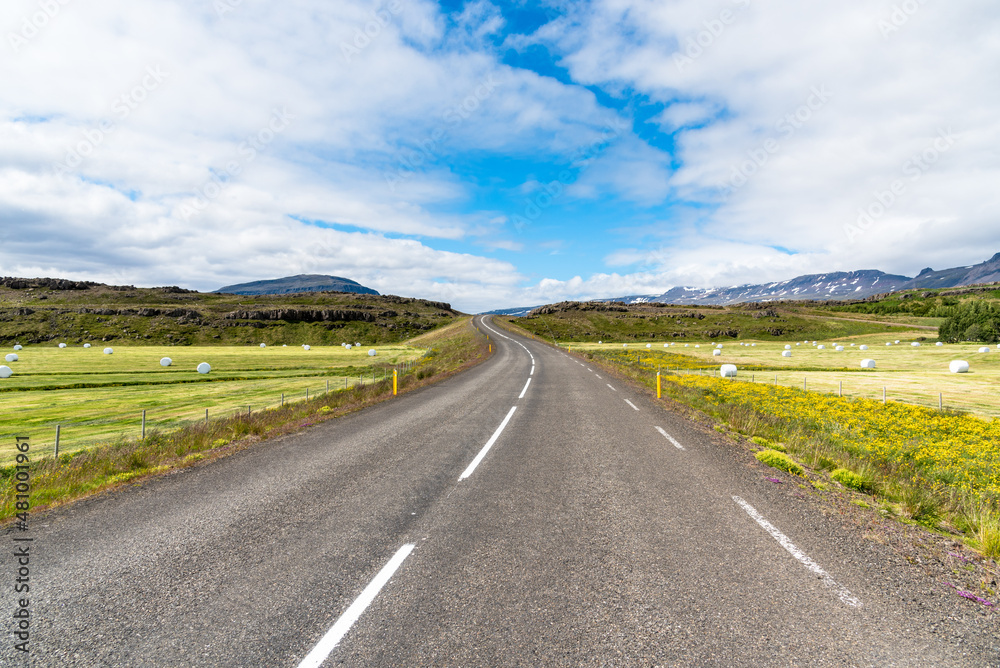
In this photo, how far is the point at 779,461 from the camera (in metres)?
8.48

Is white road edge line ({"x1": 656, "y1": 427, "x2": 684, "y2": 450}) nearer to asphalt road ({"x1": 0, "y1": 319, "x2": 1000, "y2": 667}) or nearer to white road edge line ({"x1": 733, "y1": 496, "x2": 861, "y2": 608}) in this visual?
asphalt road ({"x1": 0, "y1": 319, "x2": 1000, "y2": 667})

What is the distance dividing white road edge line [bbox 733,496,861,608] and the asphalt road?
0.10 feet

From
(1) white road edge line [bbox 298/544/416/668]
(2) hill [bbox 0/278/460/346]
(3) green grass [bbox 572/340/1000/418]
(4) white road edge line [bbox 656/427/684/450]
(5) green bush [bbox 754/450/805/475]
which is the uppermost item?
(2) hill [bbox 0/278/460/346]

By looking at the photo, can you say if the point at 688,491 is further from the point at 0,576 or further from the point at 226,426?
the point at 226,426

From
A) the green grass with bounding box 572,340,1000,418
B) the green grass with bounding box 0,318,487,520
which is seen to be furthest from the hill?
the green grass with bounding box 0,318,487,520

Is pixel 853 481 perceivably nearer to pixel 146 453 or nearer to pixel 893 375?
pixel 146 453

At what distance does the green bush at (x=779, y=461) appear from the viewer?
8.21 m

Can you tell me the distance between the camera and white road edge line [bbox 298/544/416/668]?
3146 millimetres

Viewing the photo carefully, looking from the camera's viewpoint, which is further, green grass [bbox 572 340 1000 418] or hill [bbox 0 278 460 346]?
hill [bbox 0 278 460 346]

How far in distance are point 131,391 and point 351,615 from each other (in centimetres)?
3064

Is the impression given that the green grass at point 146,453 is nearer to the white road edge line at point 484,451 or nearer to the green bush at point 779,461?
the white road edge line at point 484,451

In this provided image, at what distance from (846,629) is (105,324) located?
119 m

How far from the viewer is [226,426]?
11906 millimetres

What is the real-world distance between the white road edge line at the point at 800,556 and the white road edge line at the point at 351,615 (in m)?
4.47
